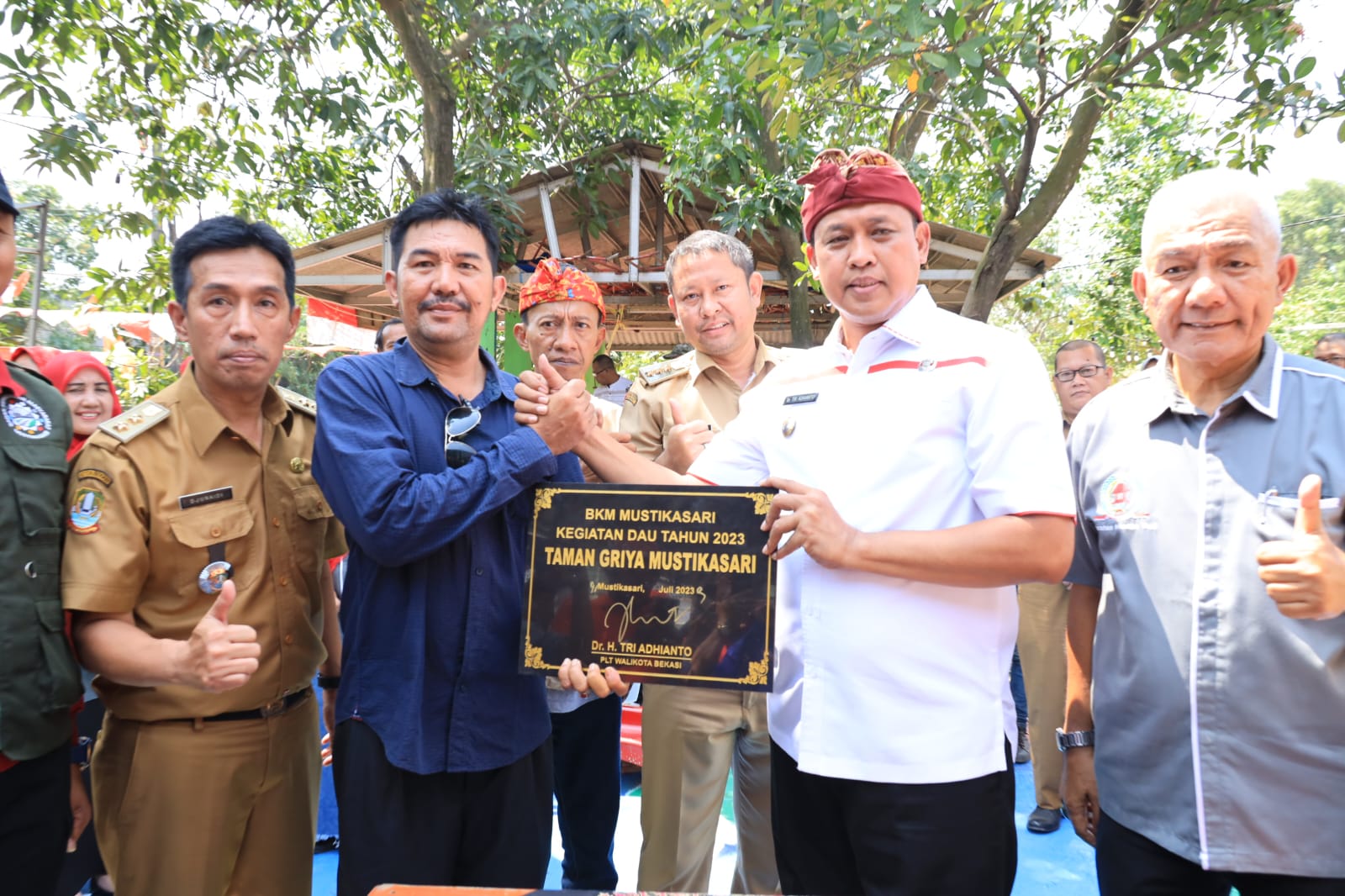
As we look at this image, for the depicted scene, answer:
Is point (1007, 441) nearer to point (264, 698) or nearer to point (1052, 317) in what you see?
point (264, 698)

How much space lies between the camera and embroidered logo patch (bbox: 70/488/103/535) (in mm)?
2271

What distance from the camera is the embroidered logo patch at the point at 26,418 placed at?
234 cm

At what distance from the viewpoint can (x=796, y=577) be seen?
7.16ft

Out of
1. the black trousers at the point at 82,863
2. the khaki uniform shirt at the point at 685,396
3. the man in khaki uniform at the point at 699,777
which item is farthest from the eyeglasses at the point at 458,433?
the black trousers at the point at 82,863

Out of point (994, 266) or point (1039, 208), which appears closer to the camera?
point (1039, 208)

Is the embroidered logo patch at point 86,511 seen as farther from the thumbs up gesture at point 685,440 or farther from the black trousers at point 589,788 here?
the black trousers at point 589,788

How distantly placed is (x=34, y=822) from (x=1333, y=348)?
23.1ft

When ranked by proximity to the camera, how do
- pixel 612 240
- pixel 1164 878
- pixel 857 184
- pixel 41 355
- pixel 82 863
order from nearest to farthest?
pixel 1164 878, pixel 857 184, pixel 82 863, pixel 41 355, pixel 612 240

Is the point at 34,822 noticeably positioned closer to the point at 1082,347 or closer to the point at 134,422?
the point at 134,422

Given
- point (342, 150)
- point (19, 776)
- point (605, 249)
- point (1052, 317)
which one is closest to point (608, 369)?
point (605, 249)

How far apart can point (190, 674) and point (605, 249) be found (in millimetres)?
9536

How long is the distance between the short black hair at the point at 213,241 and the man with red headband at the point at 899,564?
170cm

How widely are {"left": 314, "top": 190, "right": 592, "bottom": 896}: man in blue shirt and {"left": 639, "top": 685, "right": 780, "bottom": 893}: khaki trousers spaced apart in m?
0.87

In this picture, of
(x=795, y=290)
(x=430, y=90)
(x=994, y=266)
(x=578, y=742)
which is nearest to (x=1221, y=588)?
(x=578, y=742)
